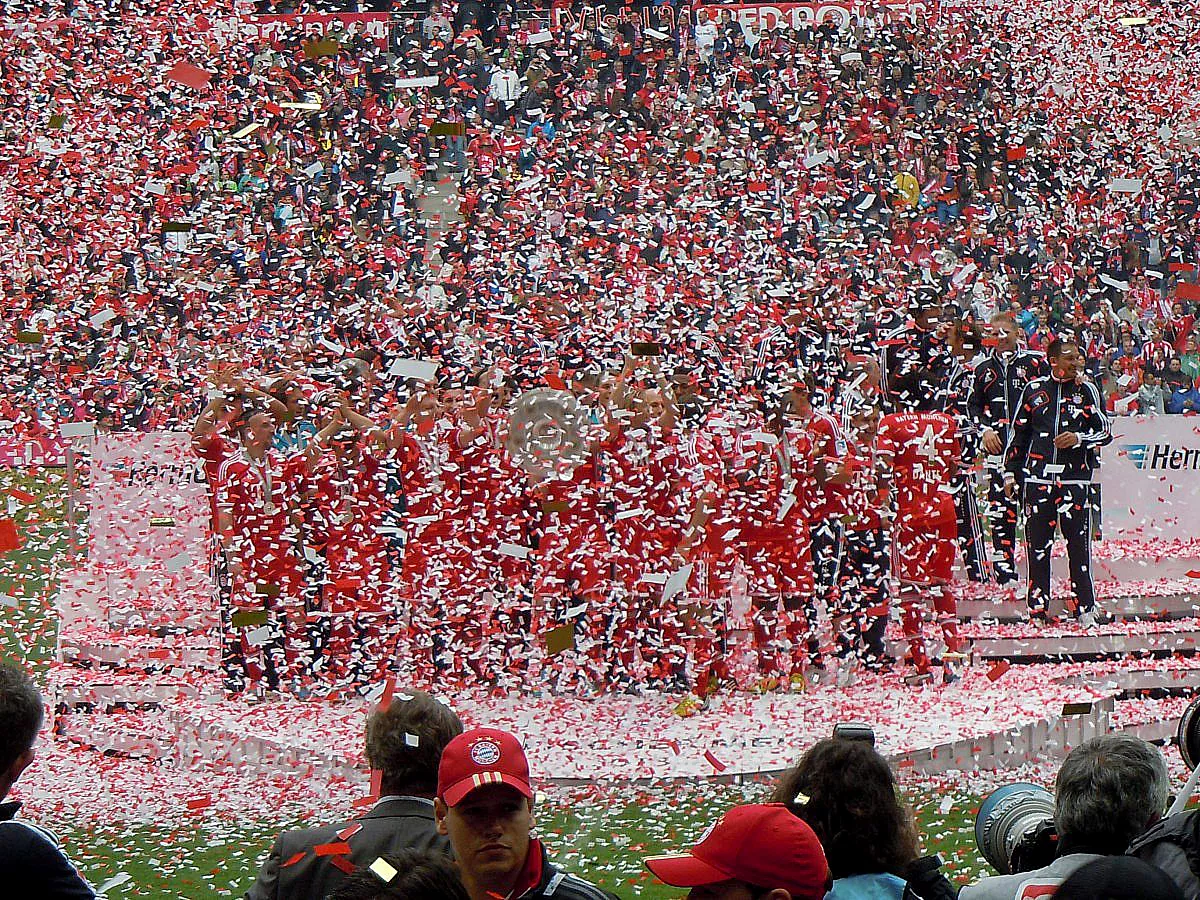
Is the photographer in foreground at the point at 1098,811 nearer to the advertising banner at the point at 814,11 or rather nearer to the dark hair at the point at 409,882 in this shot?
the dark hair at the point at 409,882

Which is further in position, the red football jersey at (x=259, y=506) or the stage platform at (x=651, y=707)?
the red football jersey at (x=259, y=506)

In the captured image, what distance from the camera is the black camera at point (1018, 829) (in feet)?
6.49

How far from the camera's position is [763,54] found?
544 cm

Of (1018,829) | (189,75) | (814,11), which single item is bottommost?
(1018,829)

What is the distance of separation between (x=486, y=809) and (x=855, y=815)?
0.47 m

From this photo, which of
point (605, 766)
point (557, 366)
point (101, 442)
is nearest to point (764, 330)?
point (557, 366)

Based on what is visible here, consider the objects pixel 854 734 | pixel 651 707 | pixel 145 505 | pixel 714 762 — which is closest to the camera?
pixel 854 734

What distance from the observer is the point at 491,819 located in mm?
1841

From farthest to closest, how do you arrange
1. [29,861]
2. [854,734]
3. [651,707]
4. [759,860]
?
[651,707], [854,734], [29,861], [759,860]

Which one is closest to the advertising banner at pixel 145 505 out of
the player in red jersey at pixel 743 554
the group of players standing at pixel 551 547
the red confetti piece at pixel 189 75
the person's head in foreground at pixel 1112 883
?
the group of players standing at pixel 551 547

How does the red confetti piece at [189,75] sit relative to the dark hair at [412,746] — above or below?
above

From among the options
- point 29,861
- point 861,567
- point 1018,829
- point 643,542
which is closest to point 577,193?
point 643,542

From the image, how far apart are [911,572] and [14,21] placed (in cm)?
368

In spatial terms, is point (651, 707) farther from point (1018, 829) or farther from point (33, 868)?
point (33, 868)
